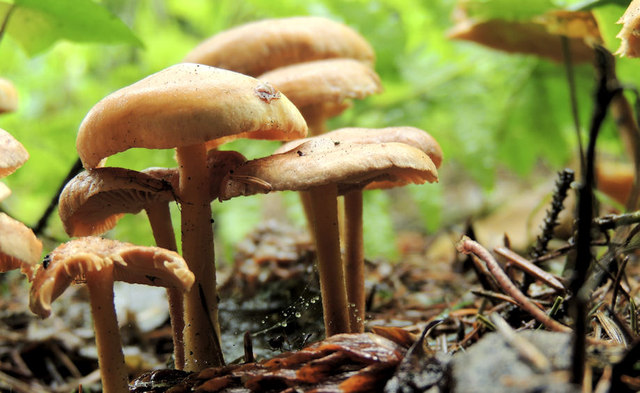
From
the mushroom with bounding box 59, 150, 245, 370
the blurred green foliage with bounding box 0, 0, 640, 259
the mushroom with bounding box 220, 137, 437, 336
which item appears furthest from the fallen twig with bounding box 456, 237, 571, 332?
the blurred green foliage with bounding box 0, 0, 640, 259

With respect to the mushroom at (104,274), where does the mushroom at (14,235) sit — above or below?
above

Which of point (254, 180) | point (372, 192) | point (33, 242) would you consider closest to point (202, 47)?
point (254, 180)

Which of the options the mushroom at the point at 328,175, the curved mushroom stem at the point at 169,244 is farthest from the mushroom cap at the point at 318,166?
the curved mushroom stem at the point at 169,244

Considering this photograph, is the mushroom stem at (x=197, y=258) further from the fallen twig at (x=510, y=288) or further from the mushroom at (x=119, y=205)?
the fallen twig at (x=510, y=288)

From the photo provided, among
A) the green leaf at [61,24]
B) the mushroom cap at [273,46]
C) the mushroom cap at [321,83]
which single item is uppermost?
the green leaf at [61,24]

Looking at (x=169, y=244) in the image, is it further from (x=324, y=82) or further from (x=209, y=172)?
(x=324, y=82)

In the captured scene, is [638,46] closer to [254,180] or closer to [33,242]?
[254,180]
